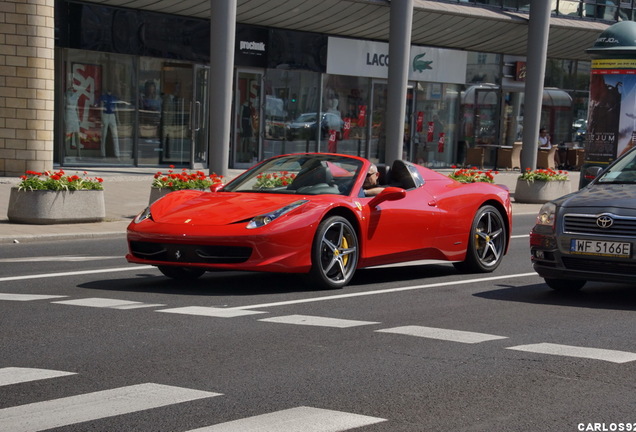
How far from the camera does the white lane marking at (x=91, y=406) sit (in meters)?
5.35

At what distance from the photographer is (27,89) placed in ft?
77.2

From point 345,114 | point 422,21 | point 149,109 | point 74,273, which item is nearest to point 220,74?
point 149,109

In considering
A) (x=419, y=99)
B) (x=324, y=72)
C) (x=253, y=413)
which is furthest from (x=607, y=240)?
(x=419, y=99)

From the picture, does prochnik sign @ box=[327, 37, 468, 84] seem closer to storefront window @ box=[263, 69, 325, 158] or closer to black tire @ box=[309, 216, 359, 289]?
storefront window @ box=[263, 69, 325, 158]

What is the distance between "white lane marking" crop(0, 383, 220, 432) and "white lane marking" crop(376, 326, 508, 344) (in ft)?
7.90

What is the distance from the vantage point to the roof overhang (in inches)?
1156

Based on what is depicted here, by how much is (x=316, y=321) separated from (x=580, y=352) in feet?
6.68

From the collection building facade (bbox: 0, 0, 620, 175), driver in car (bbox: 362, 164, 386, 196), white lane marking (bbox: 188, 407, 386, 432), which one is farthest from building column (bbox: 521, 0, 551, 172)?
Answer: white lane marking (bbox: 188, 407, 386, 432)

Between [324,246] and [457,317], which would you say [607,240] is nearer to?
[457,317]

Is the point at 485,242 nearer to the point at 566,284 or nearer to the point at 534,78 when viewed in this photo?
the point at 566,284

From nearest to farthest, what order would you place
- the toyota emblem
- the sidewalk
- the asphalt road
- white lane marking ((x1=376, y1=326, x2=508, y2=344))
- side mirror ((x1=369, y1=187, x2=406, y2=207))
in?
the asphalt road, white lane marking ((x1=376, y1=326, x2=508, y2=344)), the toyota emblem, side mirror ((x1=369, y1=187, x2=406, y2=207)), the sidewalk

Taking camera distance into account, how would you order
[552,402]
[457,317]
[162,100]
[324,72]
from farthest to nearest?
[324,72] < [162,100] < [457,317] < [552,402]

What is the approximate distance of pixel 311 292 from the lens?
1029cm

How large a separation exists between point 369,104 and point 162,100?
778cm
